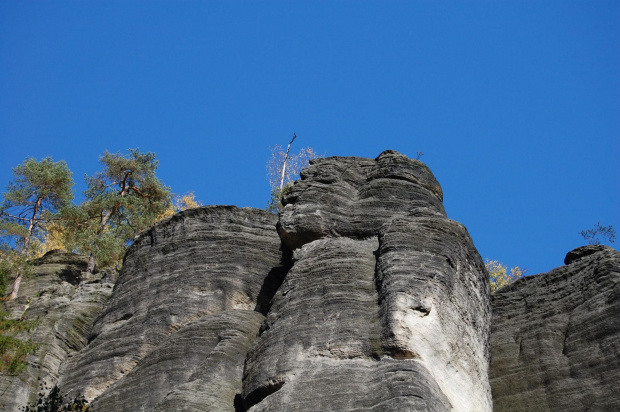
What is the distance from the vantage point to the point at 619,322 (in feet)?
71.8

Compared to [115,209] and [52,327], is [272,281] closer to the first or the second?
[52,327]

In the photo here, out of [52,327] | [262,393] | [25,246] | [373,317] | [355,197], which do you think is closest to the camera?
[262,393]

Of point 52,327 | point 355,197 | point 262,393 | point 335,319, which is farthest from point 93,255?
point 262,393

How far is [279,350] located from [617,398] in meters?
7.69

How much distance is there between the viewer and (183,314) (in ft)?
85.7

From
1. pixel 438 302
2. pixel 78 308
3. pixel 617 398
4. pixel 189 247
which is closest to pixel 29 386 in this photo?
pixel 78 308

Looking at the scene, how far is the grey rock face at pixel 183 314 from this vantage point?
23094mm

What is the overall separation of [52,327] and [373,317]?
13.0m

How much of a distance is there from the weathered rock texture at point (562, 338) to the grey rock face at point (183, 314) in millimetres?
6624

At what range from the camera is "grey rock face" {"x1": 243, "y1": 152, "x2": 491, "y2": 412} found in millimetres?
18719

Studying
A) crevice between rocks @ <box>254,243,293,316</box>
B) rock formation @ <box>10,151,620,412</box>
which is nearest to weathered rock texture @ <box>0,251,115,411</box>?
rock formation @ <box>10,151,620,412</box>

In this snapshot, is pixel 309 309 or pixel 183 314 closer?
pixel 309 309

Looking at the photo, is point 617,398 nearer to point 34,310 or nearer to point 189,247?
point 189,247

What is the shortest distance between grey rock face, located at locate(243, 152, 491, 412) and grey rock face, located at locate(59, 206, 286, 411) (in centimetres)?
162
